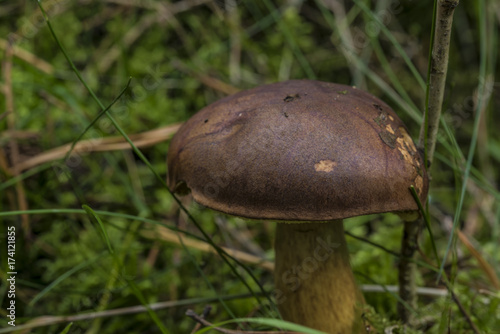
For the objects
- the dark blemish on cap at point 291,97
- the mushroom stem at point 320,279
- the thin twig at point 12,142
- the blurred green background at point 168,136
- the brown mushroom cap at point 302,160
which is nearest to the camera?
the brown mushroom cap at point 302,160

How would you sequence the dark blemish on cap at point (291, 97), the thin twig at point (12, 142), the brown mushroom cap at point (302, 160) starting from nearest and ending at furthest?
the brown mushroom cap at point (302, 160) → the dark blemish on cap at point (291, 97) → the thin twig at point (12, 142)

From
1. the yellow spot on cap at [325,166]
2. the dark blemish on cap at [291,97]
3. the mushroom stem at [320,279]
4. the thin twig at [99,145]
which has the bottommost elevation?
the mushroom stem at [320,279]

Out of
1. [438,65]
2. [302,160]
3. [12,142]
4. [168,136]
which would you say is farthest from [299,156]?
[12,142]

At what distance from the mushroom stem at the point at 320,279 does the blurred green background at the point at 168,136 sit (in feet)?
0.30

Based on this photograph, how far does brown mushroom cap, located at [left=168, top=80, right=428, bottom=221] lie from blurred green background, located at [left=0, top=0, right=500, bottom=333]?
0.42 m

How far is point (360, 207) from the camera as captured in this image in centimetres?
82

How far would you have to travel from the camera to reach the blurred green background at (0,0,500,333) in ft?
4.86

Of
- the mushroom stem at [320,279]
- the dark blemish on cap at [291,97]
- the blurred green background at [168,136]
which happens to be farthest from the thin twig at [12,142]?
the dark blemish on cap at [291,97]

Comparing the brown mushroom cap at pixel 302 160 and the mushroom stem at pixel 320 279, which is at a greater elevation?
the brown mushroom cap at pixel 302 160

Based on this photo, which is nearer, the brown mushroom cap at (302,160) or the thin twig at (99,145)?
the brown mushroom cap at (302,160)

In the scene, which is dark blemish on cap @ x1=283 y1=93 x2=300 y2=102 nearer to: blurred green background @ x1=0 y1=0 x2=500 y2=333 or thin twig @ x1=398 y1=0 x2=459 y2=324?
thin twig @ x1=398 y1=0 x2=459 y2=324

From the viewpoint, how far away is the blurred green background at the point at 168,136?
1482 millimetres

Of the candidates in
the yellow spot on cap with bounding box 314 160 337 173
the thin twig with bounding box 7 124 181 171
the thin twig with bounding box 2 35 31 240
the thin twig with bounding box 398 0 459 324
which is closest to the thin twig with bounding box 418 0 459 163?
the thin twig with bounding box 398 0 459 324

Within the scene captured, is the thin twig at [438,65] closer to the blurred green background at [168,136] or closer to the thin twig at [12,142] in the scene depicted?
the blurred green background at [168,136]
